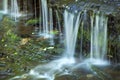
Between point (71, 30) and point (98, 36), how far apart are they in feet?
3.51

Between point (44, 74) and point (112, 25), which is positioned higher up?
point (112, 25)

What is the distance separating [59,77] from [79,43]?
6.97ft

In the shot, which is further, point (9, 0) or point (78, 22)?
Answer: point (9, 0)

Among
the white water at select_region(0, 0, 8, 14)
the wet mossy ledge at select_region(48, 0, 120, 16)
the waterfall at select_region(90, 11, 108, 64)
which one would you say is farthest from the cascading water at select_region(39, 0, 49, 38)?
the waterfall at select_region(90, 11, 108, 64)

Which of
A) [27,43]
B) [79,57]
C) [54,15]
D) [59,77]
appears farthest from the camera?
[54,15]

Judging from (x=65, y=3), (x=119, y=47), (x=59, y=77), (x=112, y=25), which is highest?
(x=65, y=3)

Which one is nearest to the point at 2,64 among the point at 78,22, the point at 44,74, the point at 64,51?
the point at 44,74

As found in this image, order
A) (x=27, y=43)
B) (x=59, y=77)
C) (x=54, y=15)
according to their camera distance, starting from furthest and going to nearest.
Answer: (x=54, y=15) < (x=27, y=43) < (x=59, y=77)

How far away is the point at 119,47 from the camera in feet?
30.8

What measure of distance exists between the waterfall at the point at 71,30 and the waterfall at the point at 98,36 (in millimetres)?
638

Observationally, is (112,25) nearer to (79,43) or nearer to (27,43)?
(79,43)

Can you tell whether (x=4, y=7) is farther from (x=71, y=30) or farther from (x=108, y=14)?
(x=108, y=14)

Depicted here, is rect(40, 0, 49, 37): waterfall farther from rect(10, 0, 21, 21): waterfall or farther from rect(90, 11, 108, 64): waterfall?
rect(90, 11, 108, 64): waterfall

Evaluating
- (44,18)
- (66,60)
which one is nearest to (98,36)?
(66,60)
